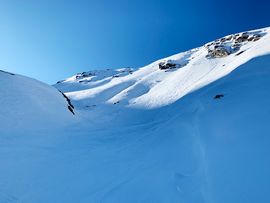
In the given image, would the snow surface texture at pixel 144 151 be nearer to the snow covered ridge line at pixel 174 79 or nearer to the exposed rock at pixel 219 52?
the snow covered ridge line at pixel 174 79

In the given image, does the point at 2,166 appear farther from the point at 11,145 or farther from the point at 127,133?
the point at 127,133

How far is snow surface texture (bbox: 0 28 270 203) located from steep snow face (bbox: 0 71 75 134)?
3.6 inches

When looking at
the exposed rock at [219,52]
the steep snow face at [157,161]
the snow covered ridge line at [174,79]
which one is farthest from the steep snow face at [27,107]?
the exposed rock at [219,52]

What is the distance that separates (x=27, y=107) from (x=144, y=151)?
1171 centimetres

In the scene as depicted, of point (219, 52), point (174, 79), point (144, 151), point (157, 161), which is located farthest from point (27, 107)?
point (219, 52)

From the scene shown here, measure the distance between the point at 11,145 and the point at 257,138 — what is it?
11.9 meters

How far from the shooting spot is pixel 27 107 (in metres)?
21.1

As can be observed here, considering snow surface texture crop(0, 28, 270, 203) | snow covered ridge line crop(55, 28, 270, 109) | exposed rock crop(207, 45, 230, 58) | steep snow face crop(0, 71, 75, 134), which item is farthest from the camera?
exposed rock crop(207, 45, 230, 58)

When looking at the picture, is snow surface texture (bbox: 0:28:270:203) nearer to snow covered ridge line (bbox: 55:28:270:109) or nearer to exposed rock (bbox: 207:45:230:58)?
snow covered ridge line (bbox: 55:28:270:109)

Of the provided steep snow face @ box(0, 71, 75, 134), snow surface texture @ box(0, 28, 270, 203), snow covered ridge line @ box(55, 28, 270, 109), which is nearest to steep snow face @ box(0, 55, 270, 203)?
snow surface texture @ box(0, 28, 270, 203)

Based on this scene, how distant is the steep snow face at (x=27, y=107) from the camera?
59.2 ft

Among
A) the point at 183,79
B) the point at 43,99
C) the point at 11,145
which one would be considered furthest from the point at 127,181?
the point at 183,79

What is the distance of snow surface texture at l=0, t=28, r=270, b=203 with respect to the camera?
8.56 meters

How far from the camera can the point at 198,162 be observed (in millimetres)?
10445
